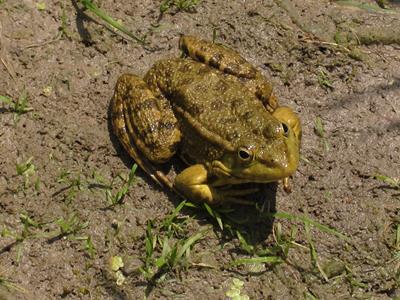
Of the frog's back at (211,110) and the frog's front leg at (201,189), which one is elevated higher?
the frog's back at (211,110)

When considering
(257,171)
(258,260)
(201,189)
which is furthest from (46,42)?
(258,260)

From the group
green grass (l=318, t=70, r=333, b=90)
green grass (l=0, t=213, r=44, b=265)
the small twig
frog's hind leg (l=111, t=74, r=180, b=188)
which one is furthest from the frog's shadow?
the small twig

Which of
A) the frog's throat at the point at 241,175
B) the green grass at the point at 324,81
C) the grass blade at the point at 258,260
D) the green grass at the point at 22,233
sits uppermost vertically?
the green grass at the point at 324,81

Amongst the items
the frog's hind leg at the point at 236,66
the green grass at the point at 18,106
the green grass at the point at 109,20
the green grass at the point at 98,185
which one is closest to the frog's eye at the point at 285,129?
the frog's hind leg at the point at 236,66

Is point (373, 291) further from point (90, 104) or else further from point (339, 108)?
point (90, 104)

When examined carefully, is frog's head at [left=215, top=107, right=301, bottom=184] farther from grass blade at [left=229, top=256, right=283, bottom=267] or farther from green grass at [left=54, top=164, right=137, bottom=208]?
green grass at [left=54, top=164, right=137, bottom=208]

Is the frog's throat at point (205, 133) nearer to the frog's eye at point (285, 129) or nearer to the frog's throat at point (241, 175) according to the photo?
the frog's throat at point (241, 175)
